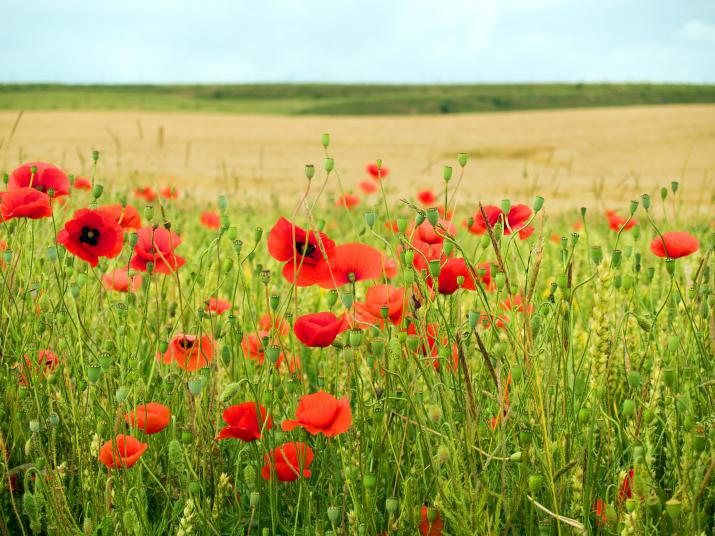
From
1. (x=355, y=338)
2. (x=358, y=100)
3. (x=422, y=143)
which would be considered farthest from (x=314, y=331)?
(x=358, y=100)

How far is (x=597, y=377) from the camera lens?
4.58ft

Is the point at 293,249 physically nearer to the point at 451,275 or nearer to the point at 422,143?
the point at 451,275

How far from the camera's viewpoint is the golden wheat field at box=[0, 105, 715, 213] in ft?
53.7

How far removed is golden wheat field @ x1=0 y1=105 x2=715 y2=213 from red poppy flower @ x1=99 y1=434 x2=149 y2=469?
1083 centimetres

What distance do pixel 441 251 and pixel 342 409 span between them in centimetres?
44

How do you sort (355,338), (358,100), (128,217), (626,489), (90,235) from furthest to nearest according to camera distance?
(358,100) < (128,217) < (90,235) < (626,489) < (355,338)

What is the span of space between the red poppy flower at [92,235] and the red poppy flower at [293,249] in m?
0.35

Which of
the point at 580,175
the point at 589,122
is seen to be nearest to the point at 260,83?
the point at 589,122

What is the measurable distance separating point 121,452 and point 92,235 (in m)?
0.51

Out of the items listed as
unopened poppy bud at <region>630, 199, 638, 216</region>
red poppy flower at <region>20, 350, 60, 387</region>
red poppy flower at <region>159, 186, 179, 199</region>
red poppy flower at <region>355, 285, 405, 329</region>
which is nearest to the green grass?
red poppy flower at <region>159, 186, 179, 199</region>

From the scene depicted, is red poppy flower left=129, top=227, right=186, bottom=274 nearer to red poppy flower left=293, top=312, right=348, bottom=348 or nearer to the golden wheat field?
red poppy flower left=293, top=312, right=348, bottom=348

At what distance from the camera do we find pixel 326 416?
109 centimetres

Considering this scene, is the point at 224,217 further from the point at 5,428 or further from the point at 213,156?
the point at 213,156

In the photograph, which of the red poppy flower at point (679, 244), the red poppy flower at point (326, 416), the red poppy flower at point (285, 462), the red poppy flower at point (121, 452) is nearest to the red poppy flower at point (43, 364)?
the red poppy flower at point (121, 452)
